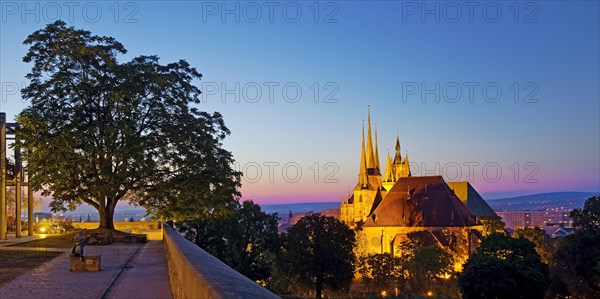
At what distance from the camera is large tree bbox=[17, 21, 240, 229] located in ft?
99.4

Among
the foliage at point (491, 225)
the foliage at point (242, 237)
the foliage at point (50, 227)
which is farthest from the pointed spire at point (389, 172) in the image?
the foliage at point (50, 227)

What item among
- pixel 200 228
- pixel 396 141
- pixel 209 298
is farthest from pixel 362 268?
pixel 209 298

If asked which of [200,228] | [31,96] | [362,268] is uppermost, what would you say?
[31,96]

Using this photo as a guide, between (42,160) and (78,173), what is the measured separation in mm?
1874

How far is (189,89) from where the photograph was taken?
34062 millimetres

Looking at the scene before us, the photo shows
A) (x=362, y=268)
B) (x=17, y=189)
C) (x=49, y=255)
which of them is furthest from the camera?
(x=362, y=268)

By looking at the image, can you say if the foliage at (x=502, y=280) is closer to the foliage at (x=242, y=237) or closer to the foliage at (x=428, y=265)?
the foliage at (x=242, y=237)

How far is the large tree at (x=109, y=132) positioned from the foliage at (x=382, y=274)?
53.8 m

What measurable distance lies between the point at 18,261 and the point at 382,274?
66414 millimetres

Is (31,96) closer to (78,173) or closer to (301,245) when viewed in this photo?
(78,173)

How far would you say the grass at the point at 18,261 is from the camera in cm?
1781

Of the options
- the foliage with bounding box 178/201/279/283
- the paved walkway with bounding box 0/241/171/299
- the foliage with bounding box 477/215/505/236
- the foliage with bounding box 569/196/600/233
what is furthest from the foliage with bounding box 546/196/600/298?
the foliage with bounding box 477/215/505/236

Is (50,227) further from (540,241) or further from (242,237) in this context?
(540,241)

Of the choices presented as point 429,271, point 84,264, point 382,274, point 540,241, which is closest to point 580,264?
point 382,274
